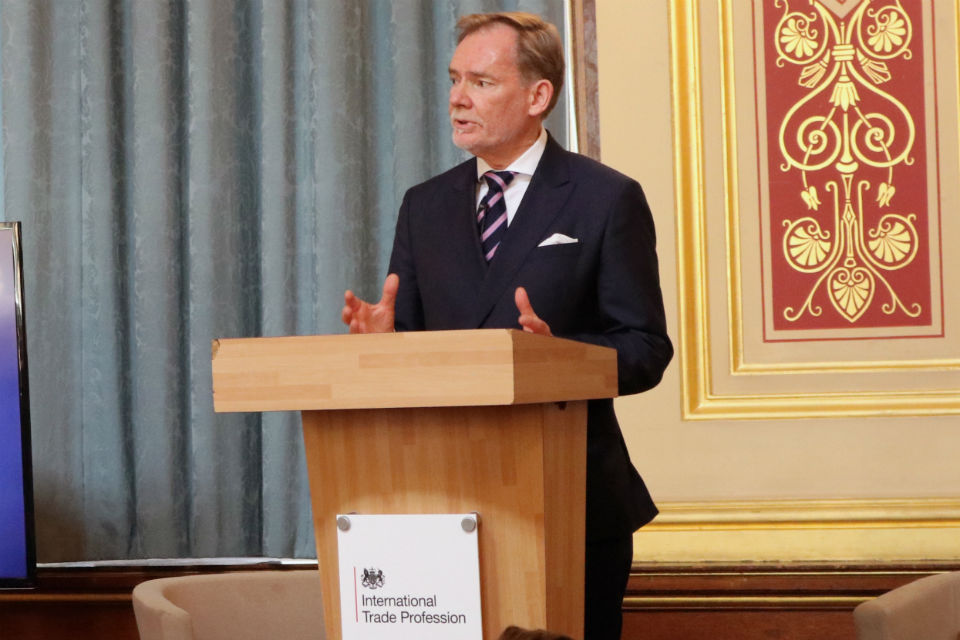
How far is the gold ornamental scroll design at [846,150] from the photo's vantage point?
10.1 feet

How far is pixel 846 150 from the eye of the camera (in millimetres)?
3107

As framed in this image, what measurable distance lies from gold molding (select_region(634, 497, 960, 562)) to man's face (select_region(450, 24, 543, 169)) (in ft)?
4.53

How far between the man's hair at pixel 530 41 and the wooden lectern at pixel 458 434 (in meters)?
0.67

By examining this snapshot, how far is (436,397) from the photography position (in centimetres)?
135

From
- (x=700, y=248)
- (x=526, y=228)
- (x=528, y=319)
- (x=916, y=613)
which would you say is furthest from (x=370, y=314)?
(x=700, y=248)

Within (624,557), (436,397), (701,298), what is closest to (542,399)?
(436,397)

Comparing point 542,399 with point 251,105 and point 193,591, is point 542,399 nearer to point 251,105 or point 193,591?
point 193,591

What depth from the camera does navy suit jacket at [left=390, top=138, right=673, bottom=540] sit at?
6.33 feet

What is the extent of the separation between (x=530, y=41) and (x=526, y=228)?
38cm

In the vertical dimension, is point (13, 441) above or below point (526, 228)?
below

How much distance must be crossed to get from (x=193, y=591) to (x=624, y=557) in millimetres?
975

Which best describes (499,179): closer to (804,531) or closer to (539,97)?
(539,97)

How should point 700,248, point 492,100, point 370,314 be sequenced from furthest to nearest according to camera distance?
point 700,248, point 492,100, point 370,314

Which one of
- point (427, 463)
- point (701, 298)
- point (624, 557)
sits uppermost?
point (701, 298)
